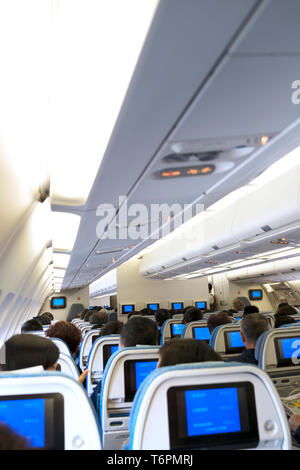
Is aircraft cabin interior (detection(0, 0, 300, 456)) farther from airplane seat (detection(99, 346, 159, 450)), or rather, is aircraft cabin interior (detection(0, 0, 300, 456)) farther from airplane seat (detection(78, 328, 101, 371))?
airplane seat (detection(78, 328, 101, 371))

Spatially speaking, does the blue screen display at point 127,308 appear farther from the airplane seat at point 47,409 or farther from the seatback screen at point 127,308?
the airplane seat at point 47,409

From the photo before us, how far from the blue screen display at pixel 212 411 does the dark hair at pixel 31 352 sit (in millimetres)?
1381

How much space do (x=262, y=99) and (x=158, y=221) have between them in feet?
14.2

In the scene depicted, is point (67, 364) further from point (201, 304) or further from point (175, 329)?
point (201, 304)

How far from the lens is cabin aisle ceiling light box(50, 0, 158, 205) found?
7.10ft

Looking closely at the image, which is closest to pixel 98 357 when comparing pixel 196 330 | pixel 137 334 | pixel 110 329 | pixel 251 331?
pixel 137 334

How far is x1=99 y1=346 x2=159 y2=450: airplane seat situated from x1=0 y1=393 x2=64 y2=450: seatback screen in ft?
5.48

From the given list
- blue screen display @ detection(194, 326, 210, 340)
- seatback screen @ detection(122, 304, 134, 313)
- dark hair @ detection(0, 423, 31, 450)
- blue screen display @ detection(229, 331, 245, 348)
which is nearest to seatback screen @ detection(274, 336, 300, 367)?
blue screen display @ detection(229, 331, 245, 348)

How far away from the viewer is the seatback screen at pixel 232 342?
6.29 metres

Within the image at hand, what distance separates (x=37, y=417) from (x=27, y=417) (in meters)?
0.04

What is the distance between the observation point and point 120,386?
374 cm

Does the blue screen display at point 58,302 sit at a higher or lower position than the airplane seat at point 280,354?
higher

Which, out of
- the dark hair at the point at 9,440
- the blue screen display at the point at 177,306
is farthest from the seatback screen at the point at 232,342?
the blue screen display at the point at 177,306
